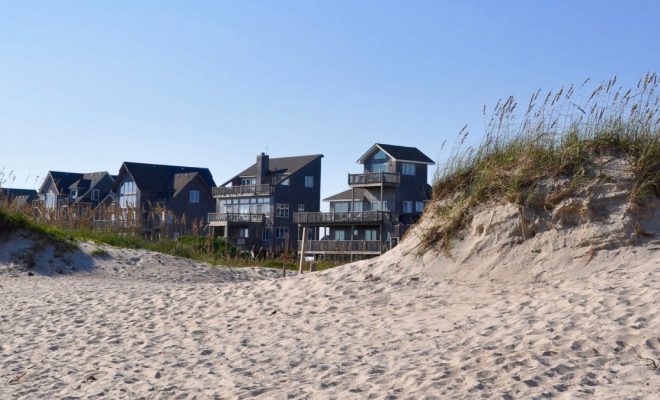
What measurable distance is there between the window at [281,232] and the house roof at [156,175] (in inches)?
350

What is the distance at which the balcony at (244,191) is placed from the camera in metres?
62.1

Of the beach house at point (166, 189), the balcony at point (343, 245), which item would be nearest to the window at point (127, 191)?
the beach house at point (166, 189)

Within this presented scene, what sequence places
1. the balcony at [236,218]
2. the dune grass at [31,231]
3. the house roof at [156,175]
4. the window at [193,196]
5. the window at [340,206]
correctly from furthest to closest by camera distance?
the window at [193,196] < the house roof at [156,175] < the window at [340,206] < the balcony at [236,218] < the dune grass at [31,231]

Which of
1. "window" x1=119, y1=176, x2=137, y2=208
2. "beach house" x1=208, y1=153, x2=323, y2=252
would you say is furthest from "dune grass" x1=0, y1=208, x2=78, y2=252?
"window" x1=119, y1=176, x2=137, y2=208

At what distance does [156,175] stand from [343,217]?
20102 mm

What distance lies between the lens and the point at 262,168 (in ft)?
209

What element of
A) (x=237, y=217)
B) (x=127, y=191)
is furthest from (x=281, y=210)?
(x=127, y=191)

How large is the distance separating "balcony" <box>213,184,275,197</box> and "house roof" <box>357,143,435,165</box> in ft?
23.6

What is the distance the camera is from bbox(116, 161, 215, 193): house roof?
216 ft

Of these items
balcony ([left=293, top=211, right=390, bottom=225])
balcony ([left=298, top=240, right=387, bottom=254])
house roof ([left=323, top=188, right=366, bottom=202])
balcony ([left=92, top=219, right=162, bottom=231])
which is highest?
house roof ([left=323, top=188, right=366, bottom=202])

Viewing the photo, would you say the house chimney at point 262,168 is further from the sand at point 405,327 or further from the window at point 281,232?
the sand at point 405,327

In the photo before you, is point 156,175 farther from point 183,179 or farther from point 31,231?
point 31,231

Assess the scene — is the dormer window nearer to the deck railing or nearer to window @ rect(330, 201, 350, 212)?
window @ rect(330, 201, 350, 212)

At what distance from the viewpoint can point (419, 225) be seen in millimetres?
12297
